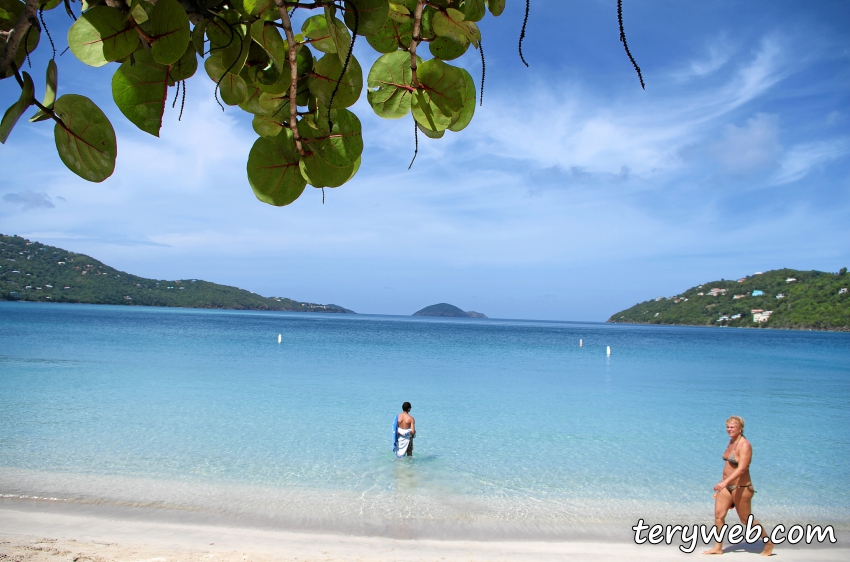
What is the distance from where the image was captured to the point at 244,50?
430 mm

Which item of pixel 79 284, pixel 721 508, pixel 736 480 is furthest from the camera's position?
pixel 79 284

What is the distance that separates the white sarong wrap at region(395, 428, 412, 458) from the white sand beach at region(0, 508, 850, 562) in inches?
128

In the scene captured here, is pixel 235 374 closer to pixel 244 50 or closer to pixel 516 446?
pixel 516 446

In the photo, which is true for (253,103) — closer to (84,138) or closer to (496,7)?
(84,138)

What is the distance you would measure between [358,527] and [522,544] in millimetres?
2330

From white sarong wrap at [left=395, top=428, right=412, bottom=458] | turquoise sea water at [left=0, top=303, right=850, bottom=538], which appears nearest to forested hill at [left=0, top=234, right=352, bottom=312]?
turquoise sea water at [left=0, top=303, right=850, bottom=538]

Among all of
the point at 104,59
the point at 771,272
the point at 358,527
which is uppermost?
the point at 771,272

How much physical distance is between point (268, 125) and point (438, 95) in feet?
0.59

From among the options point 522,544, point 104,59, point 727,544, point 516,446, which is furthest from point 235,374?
point 104,59

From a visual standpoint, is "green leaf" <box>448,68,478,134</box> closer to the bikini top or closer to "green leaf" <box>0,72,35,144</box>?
"green leaf" <box>0,72,35,144</box>

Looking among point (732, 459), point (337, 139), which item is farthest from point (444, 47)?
point (732, 459)

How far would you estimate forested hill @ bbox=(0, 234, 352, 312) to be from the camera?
92312 mm

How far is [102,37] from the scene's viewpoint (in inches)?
15.9

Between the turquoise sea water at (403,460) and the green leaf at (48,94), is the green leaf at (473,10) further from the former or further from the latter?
the turquoise sea water at (403,460)
